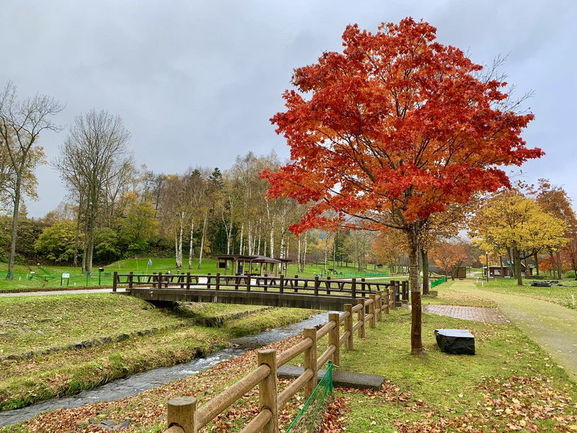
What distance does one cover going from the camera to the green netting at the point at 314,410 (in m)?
5.04

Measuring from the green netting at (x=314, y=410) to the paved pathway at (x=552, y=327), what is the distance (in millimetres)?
5813

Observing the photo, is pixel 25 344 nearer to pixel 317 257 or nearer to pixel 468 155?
pixel 468 155

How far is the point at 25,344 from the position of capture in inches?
522

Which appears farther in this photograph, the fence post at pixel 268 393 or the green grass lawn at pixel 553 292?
the green grass lawn at pixel 553 292

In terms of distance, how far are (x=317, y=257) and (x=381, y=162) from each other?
270 feet

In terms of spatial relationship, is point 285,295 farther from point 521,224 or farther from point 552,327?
point 521,224

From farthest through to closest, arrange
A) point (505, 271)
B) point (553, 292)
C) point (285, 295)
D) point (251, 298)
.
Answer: point (505, 271) → point (553, 292) → point (251, 298) → point (285, 295)

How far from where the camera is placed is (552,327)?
46.3 feet

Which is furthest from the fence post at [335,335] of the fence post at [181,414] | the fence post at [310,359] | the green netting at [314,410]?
the fence post at [181,414]

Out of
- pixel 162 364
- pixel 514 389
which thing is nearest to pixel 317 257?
pixel 162 364

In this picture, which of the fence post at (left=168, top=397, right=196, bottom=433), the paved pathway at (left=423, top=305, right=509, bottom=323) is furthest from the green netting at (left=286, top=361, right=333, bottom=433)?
the paved pathway at (left=423, top=305, right=509, bottom=323)

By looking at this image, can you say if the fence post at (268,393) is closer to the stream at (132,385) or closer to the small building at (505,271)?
the stream at (132,385)

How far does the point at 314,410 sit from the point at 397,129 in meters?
5.96

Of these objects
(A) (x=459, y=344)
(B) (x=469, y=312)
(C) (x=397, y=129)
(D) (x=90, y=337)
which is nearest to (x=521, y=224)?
(B) (x=469, y=312)
